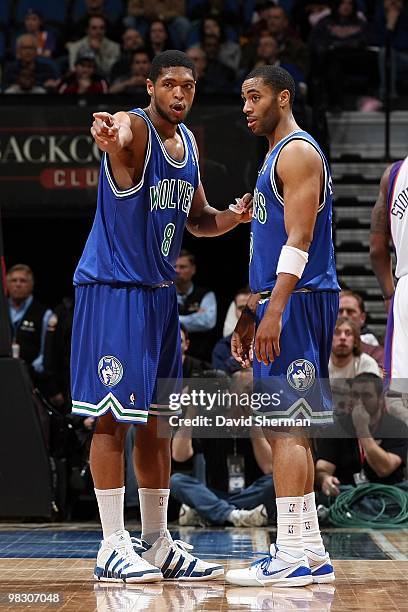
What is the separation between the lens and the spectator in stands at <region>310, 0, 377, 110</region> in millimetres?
11891

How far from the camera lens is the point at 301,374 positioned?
4809 mm

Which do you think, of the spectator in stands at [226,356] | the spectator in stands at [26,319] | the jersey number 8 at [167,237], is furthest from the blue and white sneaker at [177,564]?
the spectator in stands at [26,319]

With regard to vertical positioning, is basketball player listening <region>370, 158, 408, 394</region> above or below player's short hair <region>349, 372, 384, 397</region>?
above

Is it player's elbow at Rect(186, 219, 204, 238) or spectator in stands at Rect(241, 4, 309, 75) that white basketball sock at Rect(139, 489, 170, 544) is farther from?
spectator in stands at Rect(241, 4, 309, 75)

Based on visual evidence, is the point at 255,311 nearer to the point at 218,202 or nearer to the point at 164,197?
the point at 164,197

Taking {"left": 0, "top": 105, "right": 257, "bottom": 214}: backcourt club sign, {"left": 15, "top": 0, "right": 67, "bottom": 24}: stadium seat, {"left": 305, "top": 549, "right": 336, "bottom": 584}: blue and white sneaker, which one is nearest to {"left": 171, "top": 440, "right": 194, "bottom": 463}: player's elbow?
{"left": 305, "top": 549, "right": 336, "bottom": 584}: blue and white sneaker

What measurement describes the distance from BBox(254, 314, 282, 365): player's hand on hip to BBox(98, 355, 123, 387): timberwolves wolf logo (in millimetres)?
615

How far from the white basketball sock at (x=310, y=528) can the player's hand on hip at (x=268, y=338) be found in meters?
0.66

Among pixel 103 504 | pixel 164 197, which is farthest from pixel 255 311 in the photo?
pixel 103 504

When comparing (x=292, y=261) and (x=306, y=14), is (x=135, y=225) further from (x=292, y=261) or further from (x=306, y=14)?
(x=306, y=14)

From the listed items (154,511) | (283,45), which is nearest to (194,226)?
(154,511)

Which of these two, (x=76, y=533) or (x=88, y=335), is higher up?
(x=88, y=335)

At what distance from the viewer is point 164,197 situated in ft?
16.5

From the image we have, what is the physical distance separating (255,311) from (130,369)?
24.1 inches
